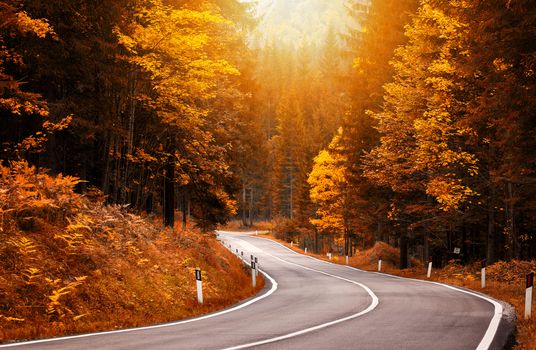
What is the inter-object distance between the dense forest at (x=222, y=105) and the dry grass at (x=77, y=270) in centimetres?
184

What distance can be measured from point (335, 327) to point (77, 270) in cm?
606

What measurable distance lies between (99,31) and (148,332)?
11.0 m

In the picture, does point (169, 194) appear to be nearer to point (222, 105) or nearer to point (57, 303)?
point (222, 105)

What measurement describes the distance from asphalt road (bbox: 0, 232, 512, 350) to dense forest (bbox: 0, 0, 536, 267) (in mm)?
4559

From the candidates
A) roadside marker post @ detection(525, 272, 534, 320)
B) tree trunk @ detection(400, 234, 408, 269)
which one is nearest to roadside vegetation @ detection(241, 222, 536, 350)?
roadside marker post @ detection(525, 272, 534, 320)

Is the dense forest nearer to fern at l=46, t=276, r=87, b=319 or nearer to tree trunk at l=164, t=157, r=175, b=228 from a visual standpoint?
tree trunk at l=164, t=157, r=175, b=228

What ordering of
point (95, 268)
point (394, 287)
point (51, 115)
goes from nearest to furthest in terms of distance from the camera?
point (95, 268) → point (51, 115) → point (394, 287)

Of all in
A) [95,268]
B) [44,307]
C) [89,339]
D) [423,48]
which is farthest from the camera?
[423,48]

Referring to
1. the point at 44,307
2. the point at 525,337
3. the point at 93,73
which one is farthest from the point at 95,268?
the point at 525,337

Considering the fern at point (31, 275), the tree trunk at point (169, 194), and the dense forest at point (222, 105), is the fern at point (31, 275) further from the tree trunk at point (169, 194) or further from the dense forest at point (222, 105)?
the tree trunk at point (169, 194)

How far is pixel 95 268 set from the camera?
12.4 meters

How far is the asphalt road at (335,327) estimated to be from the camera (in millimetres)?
8156

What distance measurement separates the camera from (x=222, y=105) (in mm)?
25781

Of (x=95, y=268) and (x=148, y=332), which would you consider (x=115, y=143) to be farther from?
(x=148, y=332)
